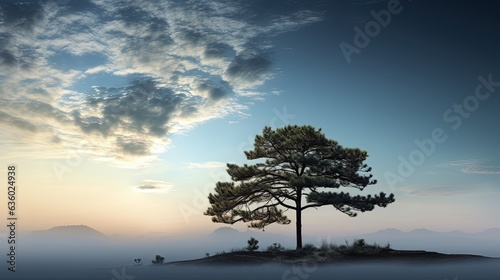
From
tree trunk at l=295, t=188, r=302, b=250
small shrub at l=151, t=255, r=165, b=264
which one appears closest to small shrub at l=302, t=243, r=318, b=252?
tree trunk at l=295, t=188, r=302, b=250

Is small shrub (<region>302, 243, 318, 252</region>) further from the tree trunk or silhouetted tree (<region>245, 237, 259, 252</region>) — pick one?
silhouetted tree (<region>245, 237, 259, 252</region>)

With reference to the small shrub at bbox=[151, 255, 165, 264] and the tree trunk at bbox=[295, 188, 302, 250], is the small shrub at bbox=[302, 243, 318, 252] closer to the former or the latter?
the tree trunk at bbox=[295, 188, 302, 250]

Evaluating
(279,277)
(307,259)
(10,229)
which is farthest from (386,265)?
(10,229)


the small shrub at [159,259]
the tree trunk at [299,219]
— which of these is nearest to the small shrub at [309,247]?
the tree trunk at [299,219]

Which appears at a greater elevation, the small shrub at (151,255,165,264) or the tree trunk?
the tree trunk

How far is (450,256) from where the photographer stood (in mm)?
28938

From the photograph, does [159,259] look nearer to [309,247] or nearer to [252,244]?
[252,244]

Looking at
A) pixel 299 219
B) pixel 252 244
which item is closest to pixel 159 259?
pixel 252 244

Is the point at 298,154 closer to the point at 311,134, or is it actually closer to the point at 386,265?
the point at 311,134

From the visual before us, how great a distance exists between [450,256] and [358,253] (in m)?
5.92

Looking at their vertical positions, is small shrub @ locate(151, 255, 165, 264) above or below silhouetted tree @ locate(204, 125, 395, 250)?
below

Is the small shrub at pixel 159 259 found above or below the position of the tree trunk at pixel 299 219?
below

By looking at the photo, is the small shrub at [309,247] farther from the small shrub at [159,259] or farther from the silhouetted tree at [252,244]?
the small shrub at [159,259]

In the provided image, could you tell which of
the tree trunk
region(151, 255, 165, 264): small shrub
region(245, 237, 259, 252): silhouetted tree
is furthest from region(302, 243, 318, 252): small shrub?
region(151, 255, 165, 264): small shrub
